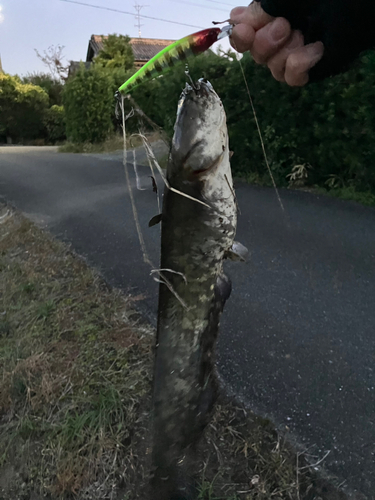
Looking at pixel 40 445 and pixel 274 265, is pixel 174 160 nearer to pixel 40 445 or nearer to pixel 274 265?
pixel 40 445

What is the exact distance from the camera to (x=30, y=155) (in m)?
14.7

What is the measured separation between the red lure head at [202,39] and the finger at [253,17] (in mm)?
164

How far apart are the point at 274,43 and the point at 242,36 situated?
114 millimetres

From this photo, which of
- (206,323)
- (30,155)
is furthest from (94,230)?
(30,155)

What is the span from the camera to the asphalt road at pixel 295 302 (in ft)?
7.77

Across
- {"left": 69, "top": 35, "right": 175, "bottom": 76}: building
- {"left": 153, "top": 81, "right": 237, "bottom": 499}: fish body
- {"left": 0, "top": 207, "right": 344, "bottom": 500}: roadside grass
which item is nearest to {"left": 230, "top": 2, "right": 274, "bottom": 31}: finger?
{"left": 153, "top": 81, "right": 237, "bottom": 499}: fish body

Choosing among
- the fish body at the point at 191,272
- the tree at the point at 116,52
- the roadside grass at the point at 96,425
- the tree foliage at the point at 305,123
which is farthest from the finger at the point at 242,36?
the tree at the point at 116,52

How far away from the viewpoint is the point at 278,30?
1302 millimetres

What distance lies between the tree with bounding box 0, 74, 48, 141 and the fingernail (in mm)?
23822

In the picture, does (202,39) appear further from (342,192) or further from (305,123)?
(305,123)

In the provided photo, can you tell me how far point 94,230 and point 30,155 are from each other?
407 inches

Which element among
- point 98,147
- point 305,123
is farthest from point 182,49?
point 98,147

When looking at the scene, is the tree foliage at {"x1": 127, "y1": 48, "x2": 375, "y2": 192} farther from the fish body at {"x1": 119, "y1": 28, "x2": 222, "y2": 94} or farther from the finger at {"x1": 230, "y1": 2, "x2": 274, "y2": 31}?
the fish body at {"x1": 119, "y1": 28, "x2": 222, "y2": 94}

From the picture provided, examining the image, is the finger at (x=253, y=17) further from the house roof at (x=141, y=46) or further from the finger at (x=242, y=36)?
the house roof at (x=141, y=46)
